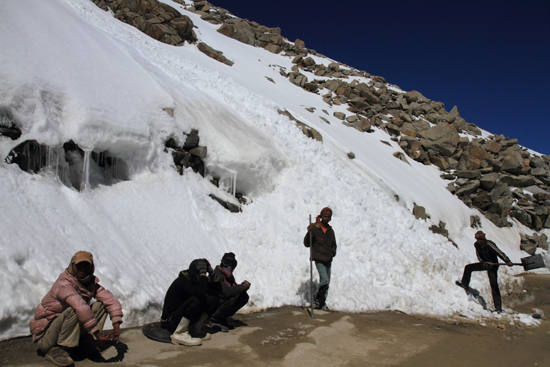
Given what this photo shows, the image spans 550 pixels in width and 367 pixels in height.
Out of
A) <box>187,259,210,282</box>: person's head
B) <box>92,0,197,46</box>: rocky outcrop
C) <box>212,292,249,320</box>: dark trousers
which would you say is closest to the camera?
<box>187,259,210,282</box>: person's head

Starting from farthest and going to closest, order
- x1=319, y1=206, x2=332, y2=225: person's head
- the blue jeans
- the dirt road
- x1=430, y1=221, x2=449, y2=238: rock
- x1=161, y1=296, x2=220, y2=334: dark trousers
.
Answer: x1=430, y1=221, x2=449, y2=238: rock
x1=319, y1=206, x2=332, y2=225: person's head
the blue jeans
x1=161, y1=296, x2=220, y2=334: dark trousers
the dirt road

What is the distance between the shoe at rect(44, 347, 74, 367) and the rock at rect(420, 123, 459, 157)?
23927 mm

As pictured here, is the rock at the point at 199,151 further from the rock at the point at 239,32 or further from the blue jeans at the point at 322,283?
the rock at the point at 239,32

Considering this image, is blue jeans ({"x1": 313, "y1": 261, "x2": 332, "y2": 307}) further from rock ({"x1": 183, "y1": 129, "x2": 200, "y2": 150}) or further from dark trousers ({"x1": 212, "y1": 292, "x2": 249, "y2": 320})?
rock ({"x1": 183, "y1": 129, "x2": 200, "y2": 150})

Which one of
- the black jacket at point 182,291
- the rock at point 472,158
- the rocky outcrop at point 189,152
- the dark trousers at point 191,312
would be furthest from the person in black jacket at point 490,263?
the rock at point 472,158

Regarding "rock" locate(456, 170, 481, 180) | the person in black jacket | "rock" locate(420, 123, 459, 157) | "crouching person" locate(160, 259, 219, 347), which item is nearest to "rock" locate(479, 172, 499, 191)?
"rock" locate(456, 170, 481, 180)

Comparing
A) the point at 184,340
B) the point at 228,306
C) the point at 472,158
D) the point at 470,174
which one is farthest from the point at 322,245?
the point at 472,158

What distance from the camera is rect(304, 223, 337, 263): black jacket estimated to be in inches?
256

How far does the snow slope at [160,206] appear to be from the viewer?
502cm

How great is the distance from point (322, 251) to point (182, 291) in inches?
120

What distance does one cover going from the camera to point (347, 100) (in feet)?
94.8

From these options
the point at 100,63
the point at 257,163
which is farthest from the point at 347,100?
the point at 100,63

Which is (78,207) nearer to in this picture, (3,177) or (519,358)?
(3,177)

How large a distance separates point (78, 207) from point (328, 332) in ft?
14.1
